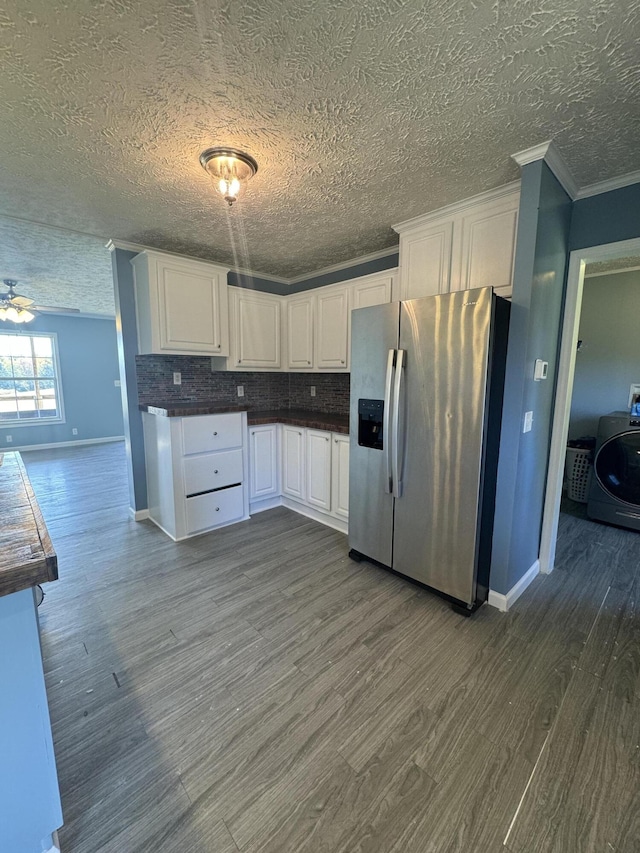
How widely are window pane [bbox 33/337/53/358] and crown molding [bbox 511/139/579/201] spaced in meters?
7.69

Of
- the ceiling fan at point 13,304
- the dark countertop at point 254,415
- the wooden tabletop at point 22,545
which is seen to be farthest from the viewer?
the ceiling fan at point 13,304

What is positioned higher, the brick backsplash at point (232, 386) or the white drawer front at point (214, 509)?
the brick backsplash at point (232, 386)

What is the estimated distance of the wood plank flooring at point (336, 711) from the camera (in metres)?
1.08

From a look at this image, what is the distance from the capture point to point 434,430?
2027 millimetres

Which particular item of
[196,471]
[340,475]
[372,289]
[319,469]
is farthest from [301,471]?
[372,289]

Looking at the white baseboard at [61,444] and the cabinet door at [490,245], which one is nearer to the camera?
the cabinet door at [490,245]

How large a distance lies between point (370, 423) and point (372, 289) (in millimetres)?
1337

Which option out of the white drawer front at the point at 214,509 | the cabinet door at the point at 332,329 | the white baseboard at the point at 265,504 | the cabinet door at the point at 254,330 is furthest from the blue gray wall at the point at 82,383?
the cabinet door at the point at 332,329

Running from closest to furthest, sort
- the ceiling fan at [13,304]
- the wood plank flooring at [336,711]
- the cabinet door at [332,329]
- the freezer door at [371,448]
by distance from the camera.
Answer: the wood plank flooring at [336,711], the freezer door at [371,448], the cabinet door at [332,329], the ceiling fan at [13,304]

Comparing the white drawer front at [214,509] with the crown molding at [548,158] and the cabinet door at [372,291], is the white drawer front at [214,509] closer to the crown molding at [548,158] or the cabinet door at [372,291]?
the cabinet door at [372,291]

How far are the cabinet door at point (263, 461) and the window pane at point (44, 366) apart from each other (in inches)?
221

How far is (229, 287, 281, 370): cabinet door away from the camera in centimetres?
354

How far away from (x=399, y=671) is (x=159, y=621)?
1.35m

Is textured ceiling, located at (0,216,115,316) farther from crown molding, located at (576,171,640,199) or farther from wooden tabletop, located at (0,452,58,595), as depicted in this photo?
crown molding, located at (576,171,640,199)
